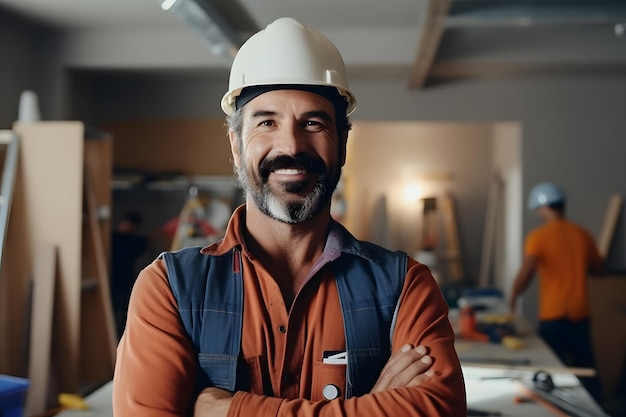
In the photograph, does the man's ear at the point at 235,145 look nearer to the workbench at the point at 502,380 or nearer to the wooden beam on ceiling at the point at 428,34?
the workbench at the point at 502,380

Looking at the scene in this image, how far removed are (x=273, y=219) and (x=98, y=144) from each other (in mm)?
4111

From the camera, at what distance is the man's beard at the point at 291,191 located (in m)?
1.53

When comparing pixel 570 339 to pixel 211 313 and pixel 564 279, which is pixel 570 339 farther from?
pixel 211 313

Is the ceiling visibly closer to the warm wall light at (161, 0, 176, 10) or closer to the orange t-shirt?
the warm wall light at (161, 0, 176, 10)

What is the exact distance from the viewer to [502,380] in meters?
2.97

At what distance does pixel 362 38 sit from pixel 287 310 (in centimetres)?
471

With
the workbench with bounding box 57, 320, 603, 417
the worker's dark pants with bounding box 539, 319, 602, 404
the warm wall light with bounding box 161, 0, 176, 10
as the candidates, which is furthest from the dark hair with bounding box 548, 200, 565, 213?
the warm wall light with bounding box 161, 0, 176, 10

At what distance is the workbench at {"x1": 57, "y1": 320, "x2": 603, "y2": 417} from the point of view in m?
2.54

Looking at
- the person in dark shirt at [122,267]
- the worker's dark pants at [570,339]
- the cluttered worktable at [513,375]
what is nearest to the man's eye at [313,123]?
the cluttered worktable at [513,375]

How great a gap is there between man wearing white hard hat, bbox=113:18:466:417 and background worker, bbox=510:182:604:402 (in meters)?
3.46

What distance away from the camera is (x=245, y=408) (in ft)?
4.64

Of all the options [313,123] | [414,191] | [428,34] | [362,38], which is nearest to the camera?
[313,123]

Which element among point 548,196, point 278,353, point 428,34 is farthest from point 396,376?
point 548,196

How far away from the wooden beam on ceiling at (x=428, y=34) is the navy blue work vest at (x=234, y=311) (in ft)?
9.41
